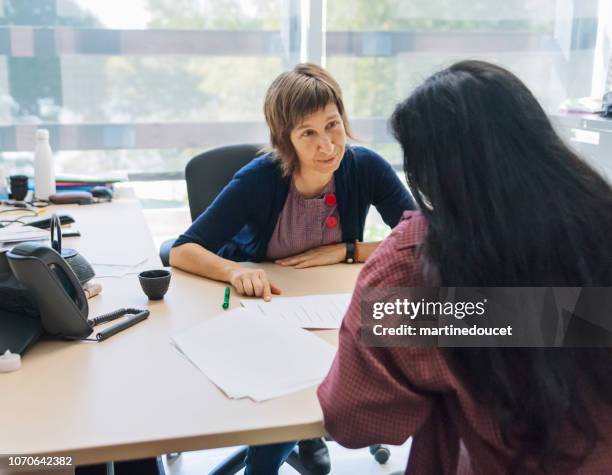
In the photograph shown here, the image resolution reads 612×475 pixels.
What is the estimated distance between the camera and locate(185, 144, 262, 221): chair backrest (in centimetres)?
227

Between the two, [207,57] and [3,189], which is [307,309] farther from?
[207,57]

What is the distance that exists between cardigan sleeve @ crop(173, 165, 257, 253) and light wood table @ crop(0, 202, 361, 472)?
0.41 metres

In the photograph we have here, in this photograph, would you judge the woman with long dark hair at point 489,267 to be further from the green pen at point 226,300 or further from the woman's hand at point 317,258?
the woman's hand at point 317,258

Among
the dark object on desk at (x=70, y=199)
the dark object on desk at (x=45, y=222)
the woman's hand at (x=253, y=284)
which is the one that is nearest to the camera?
the woman's hand at (x=253, y=284)

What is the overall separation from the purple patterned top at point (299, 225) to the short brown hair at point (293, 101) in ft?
0.32

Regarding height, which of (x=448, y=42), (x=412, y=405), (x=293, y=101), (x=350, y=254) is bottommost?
(x=350, y=254)

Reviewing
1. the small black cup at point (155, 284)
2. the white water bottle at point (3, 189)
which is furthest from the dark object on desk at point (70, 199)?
the small black cup at point (155, 284)

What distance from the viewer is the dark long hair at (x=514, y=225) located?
81 cm

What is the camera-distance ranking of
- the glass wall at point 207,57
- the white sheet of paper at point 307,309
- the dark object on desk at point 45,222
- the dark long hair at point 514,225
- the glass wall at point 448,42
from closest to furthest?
the dark long hair at point 514,225 → the white sheet of paper at point 307,309 → the dark object on desk at point 45,222 → the glass wall at point 207,57 → the glass wall at point 448,42

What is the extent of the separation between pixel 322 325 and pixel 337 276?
→ 1.26 ft

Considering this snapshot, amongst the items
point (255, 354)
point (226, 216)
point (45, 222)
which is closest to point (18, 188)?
point (45, 222)

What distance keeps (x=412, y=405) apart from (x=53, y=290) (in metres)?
0.68

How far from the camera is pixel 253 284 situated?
151 centimetres

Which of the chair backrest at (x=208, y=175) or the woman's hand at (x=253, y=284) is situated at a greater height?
the chair backrest at (x=208, y=175)
